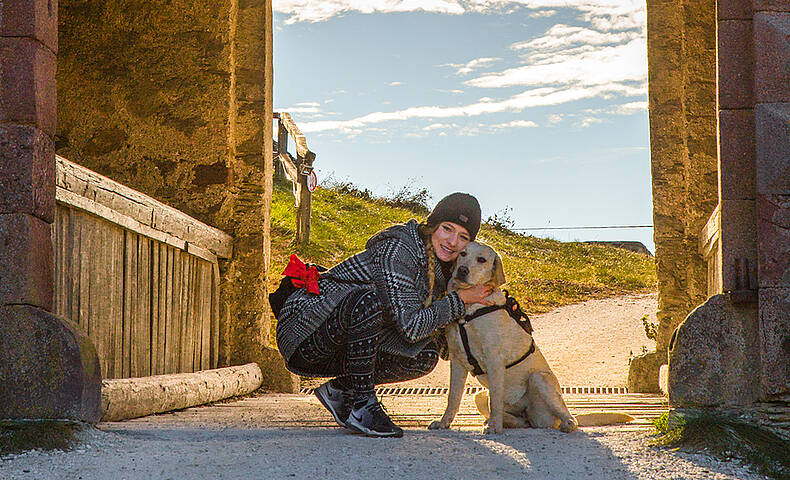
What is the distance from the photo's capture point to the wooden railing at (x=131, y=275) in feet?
15.1

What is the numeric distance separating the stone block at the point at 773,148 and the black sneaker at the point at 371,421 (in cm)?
201

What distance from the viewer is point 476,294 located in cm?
411

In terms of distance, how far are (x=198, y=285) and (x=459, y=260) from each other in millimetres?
2973

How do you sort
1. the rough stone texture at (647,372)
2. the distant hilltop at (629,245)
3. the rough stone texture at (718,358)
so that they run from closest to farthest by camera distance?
the rough stone texture at (718,358) < the rough stone texture at (647,372) < the distant hilltop at (629,245)

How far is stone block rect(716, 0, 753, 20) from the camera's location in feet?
12.8

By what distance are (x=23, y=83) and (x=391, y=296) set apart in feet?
6.49

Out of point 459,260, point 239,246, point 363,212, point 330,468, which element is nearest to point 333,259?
point 363,212

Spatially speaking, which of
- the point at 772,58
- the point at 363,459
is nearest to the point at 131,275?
the point at 363,459

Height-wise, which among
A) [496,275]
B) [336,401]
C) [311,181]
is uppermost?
[311,181]

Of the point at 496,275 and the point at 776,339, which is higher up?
the point at 496,275

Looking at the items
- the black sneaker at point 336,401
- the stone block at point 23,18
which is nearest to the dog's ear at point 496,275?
the black sneaker at point 336,401

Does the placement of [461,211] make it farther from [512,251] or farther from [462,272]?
[512,251]

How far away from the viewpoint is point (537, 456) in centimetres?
350

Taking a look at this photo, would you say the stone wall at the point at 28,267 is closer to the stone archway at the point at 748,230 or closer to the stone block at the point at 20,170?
the stone block at the point at 20,170
